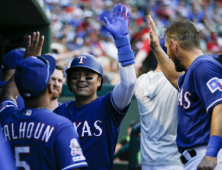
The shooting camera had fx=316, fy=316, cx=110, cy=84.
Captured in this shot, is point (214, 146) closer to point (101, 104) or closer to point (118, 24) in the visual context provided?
point (101, 104)

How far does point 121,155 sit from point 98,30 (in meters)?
6.75

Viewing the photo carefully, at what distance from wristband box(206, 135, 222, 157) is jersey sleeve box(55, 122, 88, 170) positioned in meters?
0.90

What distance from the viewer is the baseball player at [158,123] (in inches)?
133

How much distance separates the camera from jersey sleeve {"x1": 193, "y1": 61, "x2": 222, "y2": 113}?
7.66 ft

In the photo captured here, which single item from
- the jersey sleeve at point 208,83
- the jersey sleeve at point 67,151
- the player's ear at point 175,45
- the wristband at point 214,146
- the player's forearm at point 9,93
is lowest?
the wristband at point 214,146

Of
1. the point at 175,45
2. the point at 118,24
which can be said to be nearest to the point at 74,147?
the point at 118,24

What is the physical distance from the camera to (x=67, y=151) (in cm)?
190

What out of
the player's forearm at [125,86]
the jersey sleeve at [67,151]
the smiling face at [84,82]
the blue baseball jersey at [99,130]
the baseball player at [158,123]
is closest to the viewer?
the jersey sleeve at [67,151]

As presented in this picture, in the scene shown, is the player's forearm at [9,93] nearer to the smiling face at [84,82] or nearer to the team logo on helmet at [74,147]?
the smiling face at [84,82]

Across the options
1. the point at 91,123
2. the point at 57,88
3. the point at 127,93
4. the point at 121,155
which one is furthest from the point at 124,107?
the point at 121,155

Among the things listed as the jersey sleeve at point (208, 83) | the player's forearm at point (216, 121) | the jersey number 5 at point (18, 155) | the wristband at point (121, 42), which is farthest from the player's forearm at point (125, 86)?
the jersey number 5 at point (18, 155)

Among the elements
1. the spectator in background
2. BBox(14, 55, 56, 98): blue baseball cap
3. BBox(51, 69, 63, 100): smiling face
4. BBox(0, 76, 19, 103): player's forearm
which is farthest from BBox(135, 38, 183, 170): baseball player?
the spectator in background

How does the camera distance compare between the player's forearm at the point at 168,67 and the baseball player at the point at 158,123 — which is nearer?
the player's forearm at the point at 168,67

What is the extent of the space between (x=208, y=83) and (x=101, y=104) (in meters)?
0.94
